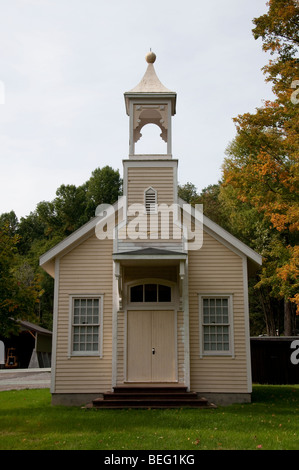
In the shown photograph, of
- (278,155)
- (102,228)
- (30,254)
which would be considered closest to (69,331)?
(102,228)

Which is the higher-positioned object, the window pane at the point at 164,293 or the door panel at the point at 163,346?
the window pane at the point at 164,293

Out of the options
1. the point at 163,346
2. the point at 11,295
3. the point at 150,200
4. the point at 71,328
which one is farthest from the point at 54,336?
the point at 150,200

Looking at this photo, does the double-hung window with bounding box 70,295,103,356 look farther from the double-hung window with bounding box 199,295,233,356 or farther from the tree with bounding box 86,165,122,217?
the tree with bounding box 86,165,122,217

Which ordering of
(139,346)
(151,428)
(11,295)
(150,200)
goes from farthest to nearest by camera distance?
(150,200), (139,346), (11,295), (151,428)

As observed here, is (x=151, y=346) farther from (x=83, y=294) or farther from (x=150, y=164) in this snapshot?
(x=150, y=164)

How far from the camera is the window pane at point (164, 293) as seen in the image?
14.4 metres

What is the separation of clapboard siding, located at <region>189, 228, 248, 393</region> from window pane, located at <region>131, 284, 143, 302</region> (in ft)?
4.70

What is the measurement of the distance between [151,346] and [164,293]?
1.56 meters

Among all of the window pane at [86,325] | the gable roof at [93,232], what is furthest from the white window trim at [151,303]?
the gable roof at [93,232]

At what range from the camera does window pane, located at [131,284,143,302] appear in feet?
47.1

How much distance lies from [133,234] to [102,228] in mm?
934

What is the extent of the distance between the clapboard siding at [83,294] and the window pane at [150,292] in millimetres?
1047

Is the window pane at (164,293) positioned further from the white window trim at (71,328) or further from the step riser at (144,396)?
the step riser at (144,396)

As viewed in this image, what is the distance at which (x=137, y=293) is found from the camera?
14.4 m
